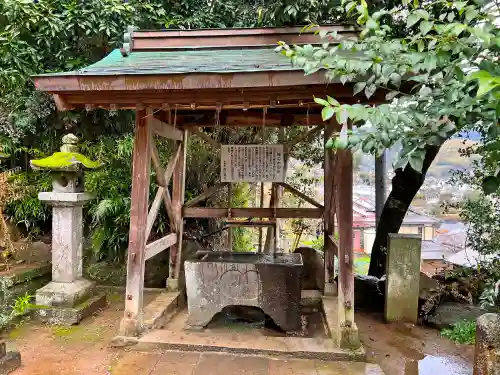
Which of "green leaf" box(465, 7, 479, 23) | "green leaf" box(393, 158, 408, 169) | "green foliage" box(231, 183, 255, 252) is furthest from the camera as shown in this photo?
"green foliage" box(231, 183, 255, 252)

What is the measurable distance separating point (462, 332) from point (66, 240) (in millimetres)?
5102

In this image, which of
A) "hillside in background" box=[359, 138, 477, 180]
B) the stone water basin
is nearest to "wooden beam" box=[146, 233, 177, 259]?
the stone water basin

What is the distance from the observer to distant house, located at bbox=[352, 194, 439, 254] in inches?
282

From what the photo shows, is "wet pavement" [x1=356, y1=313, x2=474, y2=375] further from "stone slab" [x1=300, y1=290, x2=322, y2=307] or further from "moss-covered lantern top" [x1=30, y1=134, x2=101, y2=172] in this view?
"moss-covered lantern top" [x1=30, y1=134, x2=101, y2=172]

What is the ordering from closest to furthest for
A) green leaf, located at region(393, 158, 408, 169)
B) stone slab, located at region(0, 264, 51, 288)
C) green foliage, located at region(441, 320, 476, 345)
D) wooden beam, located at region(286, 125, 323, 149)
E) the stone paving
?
1. green leaf, located at region(393, 158, 408, 169)
2. the stone paving
3. green foliage, located at region(441, 320, 476, 345)
4. stone slab, located at region(0, 264, 51, 288)
5. wooden beam, located at region(286, 125, 323, 149)

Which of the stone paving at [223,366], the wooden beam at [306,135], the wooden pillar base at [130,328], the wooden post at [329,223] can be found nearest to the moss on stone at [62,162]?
the wooden pillar base at [130,328]

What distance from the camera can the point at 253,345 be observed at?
388cm

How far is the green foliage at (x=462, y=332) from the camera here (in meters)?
4.39

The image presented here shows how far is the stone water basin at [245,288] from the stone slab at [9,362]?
5.64ft

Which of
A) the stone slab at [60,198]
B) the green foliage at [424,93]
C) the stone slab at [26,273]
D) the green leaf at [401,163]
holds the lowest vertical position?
the stone slab at [26,273]

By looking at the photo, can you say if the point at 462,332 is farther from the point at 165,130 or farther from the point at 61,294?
the point at 61,294

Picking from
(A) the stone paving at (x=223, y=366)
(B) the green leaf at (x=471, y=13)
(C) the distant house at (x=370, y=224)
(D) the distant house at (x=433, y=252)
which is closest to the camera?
(B) the green leaf at (x=471, y=13)

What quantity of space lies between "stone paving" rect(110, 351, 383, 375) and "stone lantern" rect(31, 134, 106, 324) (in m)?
1.51

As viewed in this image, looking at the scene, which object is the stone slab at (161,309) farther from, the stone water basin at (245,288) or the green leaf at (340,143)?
the green leaf at (340,143)
